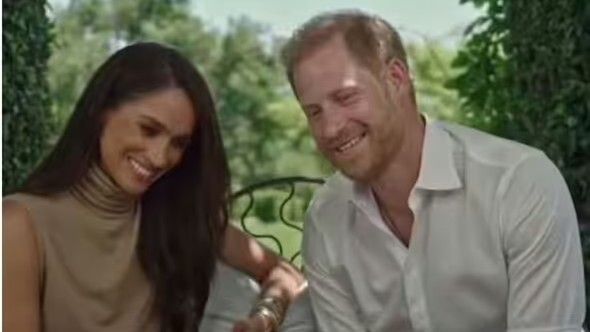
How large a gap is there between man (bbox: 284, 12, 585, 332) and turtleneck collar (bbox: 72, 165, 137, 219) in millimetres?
388

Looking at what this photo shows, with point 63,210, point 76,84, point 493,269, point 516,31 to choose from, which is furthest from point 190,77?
point 76,84

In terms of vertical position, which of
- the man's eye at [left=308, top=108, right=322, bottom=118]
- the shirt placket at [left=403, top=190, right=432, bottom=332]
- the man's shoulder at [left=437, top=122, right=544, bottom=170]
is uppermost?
the man's eye at [left=308, top=108, right=322, bottom=118]

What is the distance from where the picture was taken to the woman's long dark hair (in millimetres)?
2090

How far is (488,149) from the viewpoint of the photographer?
207 centimetres

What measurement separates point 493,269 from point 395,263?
183mm

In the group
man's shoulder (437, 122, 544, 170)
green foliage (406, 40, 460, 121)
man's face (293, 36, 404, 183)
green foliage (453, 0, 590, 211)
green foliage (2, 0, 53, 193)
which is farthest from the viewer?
green foliage (406, 40, 460, 121)

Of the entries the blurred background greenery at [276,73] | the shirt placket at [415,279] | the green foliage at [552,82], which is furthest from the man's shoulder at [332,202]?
the green foliage at [552,82]

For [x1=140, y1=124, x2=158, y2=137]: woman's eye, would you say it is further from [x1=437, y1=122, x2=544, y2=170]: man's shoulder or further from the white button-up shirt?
[x1=437, y1=122, x2=544, y2=170]: man's shoulder

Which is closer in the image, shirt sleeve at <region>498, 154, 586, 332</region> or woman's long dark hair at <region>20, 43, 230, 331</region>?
shirt sleeve at <region>498, 154, 586, 332</region>

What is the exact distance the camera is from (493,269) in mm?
1994

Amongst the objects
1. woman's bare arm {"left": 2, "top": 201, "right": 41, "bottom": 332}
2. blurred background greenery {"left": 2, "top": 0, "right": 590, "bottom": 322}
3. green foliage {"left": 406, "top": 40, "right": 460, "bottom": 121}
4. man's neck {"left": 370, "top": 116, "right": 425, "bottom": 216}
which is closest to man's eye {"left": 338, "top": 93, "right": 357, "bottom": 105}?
man's neck {"left": 370, "top": 116, "right": 425, "bottom": 216}

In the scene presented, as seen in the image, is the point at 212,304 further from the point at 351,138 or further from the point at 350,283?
the point at 351,138

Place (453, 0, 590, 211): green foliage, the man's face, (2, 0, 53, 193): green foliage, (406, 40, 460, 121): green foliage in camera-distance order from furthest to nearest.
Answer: (406, 40, 460, 121): green foliage
(2, 0, 53, 193): green foliage
(453, 0, 590, 211): green foliage
the man's face

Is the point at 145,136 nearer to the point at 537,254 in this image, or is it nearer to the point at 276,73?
the point at 537,254
